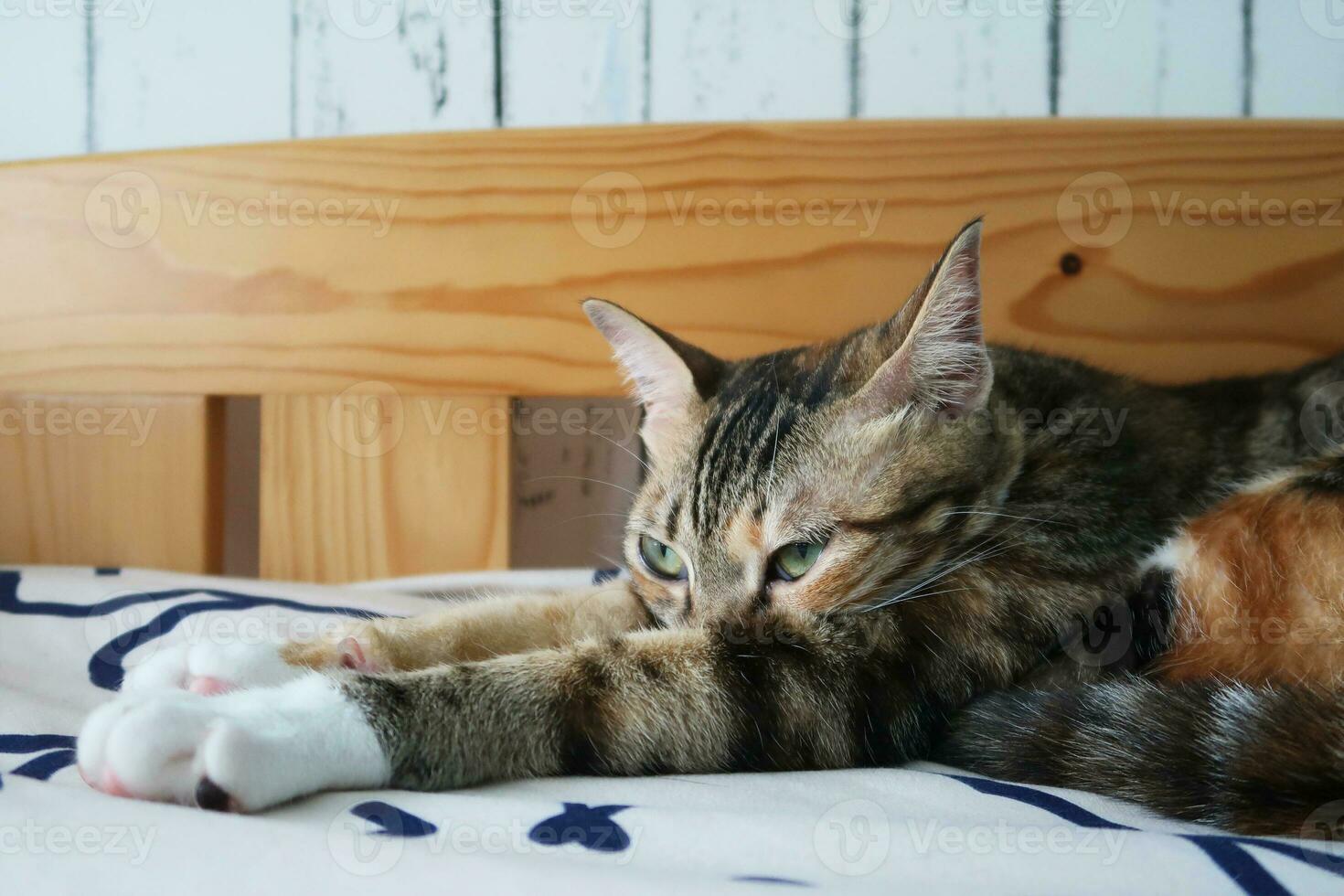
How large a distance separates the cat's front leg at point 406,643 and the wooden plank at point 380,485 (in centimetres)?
43

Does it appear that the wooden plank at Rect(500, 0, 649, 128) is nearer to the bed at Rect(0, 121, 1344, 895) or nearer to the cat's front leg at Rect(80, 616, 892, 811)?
the bed at Rect(0, 121, 1344, 895)

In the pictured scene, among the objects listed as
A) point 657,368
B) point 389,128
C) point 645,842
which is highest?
point 389,128

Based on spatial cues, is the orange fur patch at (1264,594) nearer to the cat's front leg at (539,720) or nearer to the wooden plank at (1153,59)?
the cat's front leg at (539,720)

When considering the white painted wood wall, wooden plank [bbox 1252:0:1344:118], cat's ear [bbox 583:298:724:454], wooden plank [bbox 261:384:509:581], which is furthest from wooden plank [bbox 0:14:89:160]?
wooden plank [bbox 1252:0:1344:118]

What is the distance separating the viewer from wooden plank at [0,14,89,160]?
162 cm

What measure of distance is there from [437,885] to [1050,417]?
777mm

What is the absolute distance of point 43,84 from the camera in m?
1.64

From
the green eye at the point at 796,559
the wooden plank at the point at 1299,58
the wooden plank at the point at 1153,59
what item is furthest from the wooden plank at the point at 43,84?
the wooden plank at the point at 1299,58

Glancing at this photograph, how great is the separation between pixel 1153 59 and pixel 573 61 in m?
0.96

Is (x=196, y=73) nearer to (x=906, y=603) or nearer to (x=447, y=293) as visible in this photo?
(x=447, y=293)

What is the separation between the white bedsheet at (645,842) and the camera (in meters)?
0.49

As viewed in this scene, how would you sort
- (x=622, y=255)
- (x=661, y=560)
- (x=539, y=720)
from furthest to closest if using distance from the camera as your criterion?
(x=622, y=255)
(x=661, y=560)
(x=539, y=720)

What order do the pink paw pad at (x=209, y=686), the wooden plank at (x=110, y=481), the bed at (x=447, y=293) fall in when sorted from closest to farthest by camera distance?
the pink paw pad at (x=209, y=686) → the bed at (x=447, y=293) → the wooden plank at (x=110, y=481)

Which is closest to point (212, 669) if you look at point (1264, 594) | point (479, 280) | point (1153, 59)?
point (479, 280)
